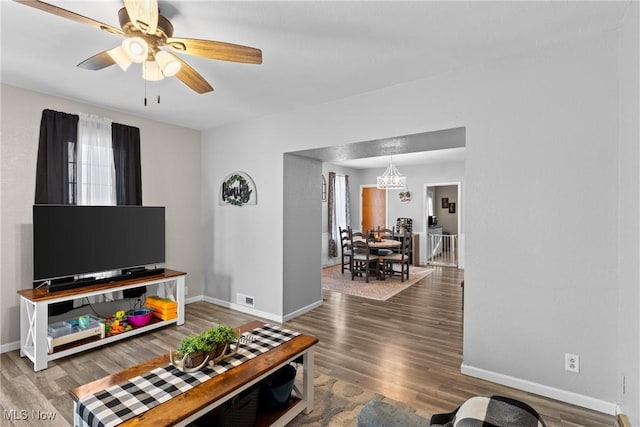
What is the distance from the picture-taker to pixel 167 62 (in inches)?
73.7

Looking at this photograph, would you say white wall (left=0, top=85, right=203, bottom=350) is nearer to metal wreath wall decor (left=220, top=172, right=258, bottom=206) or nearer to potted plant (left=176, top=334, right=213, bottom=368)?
metal wreath wall decor (left=220, top=172, right=258, bottom=206)

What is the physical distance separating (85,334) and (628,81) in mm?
4739

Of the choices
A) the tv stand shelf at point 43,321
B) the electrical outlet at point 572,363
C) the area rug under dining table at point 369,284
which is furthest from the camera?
the area rug under dining table at point 369,284

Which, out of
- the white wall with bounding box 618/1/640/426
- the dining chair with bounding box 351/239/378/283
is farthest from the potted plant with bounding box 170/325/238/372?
the dining chair with bounding box 351/239/378/283

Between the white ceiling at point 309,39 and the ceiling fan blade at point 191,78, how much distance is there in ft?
0.89

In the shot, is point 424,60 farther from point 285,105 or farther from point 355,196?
point 355,196

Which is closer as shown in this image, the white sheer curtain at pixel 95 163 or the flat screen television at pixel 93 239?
the flat screen television at pixel 93 239

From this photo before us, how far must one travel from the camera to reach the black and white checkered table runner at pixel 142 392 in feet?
4.54

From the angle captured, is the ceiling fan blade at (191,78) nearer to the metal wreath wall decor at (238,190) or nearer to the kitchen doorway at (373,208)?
the metal wreath wall decor at (238,190)

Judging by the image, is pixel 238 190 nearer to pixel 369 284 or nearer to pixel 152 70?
pixel 152 70

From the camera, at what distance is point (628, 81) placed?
1.93m
